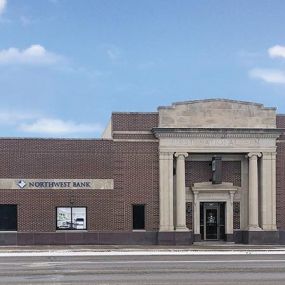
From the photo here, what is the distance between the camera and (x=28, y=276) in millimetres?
17281

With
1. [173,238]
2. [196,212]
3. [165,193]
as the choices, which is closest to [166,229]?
[173,238]

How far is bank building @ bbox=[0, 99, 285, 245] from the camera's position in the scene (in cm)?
3512

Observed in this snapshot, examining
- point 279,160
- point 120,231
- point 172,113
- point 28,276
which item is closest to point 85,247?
point 120,231

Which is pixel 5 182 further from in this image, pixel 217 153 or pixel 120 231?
pixel 217 153

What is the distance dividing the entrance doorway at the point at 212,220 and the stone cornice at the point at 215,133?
4066 mm

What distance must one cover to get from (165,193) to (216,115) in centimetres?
514

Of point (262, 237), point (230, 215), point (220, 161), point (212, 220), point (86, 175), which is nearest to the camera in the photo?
point (86, 175)

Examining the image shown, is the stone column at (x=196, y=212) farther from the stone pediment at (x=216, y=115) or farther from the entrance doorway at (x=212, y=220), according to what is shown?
the stone pediment at (x=216, y=115)

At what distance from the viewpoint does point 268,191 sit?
119 ft

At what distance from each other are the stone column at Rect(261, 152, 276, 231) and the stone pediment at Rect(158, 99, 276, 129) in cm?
188

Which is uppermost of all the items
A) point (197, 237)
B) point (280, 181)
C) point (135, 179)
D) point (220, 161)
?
point (220, 161)

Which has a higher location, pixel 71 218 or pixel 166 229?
pixel 71 218

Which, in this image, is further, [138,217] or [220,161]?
[220,161]

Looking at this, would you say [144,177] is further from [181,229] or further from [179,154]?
[181,229]
